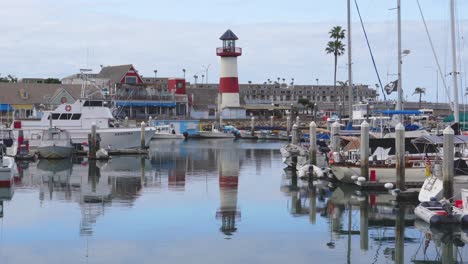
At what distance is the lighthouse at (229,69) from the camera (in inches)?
3999

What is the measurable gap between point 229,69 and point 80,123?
44.6 m

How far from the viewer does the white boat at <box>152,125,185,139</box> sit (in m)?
93.1

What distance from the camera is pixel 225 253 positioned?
22.4m

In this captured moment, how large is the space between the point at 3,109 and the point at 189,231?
72.0 m

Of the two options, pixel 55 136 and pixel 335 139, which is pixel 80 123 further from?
pixel 335 139

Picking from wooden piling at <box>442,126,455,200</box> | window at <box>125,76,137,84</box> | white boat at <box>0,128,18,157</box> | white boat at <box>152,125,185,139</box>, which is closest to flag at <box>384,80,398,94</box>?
wooden piling at <box>442,126,455,200</box>

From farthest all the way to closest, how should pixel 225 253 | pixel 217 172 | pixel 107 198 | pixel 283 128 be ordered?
1. pixel 283 128
2. pixel 217 172
3. pixel 107 198
4. pixel 225 253

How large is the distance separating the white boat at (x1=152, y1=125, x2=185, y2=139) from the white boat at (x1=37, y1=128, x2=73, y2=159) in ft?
126

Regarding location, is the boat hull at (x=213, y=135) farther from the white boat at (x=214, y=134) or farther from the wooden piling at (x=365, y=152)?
the wooden piling at (x=365, y=152)

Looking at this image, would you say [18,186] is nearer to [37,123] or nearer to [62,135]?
[62,135]

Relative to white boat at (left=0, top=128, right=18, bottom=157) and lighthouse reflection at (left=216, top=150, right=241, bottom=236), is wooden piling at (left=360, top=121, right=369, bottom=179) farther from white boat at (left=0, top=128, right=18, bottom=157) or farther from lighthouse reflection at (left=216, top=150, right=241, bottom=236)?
white boat at (left=0, top=128, right=18, bottom=157)

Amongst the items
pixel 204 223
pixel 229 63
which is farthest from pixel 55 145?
pixel 229 63

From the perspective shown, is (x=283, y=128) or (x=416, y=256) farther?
(x=283, y=128)

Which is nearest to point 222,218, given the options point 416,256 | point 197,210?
point 197,210
